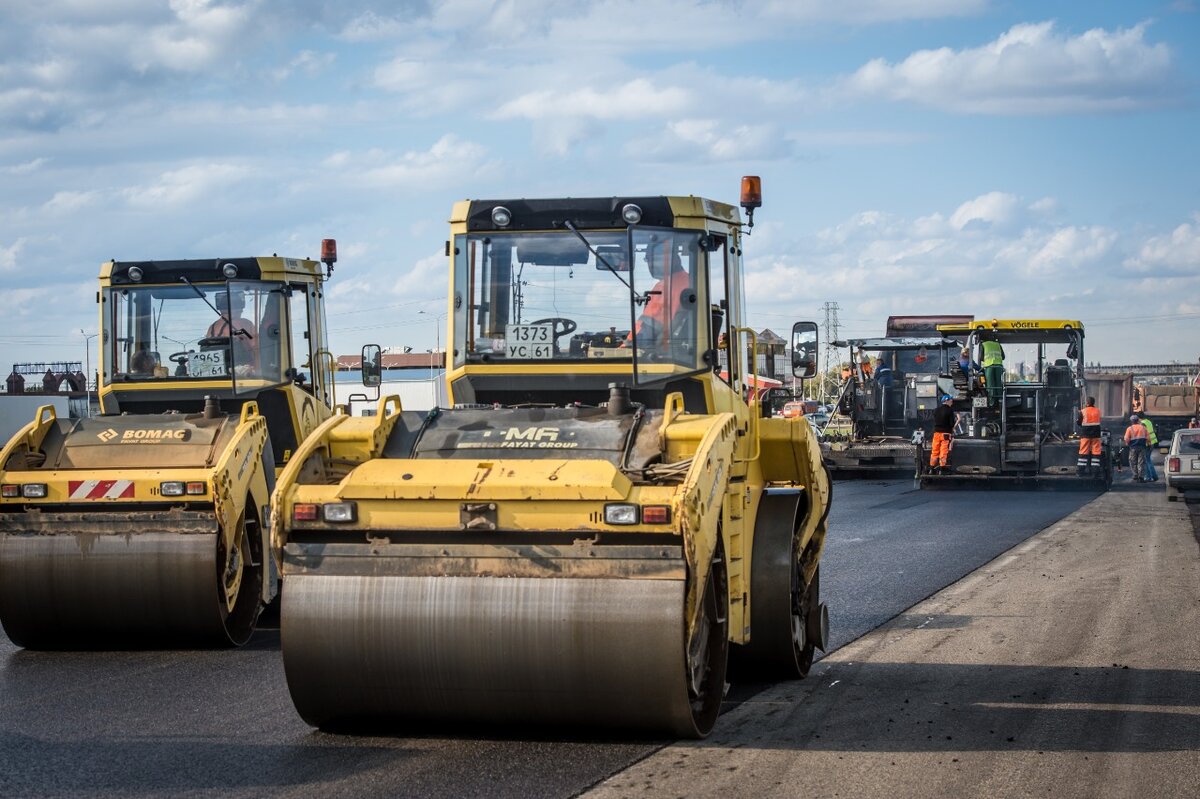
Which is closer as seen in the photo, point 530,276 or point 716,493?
point 716,493

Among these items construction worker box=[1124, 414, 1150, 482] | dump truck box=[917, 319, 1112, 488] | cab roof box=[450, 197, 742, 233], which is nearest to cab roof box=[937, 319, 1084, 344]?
dump truck box=[917, 319, 1112, 488]

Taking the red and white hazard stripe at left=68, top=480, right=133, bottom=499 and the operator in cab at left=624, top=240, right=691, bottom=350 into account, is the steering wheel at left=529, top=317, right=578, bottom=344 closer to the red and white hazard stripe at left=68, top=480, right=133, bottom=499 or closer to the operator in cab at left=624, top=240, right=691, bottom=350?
the operator in cab at left=624, top=240, right=691, bottom=350

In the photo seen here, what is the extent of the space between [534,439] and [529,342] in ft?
4.57

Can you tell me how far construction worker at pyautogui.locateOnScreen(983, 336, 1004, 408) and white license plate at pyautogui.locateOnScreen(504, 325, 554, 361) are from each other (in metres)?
21.1

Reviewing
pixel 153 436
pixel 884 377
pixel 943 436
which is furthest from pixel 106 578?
pixel 884 377

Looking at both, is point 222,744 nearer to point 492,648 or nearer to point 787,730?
point 492,648

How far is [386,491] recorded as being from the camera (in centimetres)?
662

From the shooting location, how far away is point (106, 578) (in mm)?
9508

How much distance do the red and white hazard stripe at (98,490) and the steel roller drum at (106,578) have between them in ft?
0.79

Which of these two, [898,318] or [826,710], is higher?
[898,318]

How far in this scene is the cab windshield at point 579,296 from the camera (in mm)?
8461

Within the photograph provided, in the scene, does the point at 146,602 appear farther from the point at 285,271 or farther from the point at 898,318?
the point at 898,318

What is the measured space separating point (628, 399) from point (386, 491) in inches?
58.3

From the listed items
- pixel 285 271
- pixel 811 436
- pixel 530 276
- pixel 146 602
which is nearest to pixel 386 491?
pixel 530 276
